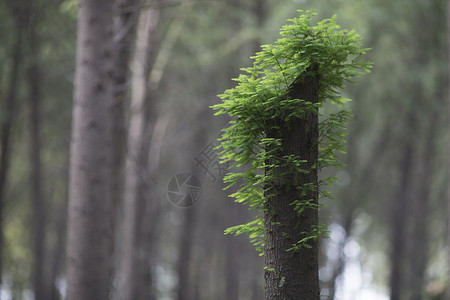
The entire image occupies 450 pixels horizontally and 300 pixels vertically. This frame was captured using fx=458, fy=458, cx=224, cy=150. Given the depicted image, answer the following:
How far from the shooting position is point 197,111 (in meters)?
14.7

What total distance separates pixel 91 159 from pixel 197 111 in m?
10.9

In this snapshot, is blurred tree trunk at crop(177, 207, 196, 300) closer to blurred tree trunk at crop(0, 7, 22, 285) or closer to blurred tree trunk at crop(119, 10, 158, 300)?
blurred tree trunk at crop(0, 7, 22, 285)

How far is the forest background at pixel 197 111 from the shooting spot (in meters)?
9.70

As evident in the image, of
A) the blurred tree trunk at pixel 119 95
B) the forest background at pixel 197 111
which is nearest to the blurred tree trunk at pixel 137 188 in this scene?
the forest background at pixel 197 111

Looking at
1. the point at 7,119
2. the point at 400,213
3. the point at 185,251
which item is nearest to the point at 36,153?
the point at 7,119

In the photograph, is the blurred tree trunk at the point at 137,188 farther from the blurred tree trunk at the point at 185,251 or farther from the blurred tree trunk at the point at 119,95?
the blurred tree trunk at the point at 185,251

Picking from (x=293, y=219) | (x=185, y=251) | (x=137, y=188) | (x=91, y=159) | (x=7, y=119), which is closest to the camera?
(x=293, y=219)

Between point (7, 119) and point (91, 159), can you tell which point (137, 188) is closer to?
point (7, 119)

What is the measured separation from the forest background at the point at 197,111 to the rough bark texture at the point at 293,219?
399 centimetres

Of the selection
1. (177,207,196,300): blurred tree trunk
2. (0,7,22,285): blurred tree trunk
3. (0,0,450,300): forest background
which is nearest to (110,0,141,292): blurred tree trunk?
(0,0,450,300): forest background

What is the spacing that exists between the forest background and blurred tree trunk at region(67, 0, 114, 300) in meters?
2.12

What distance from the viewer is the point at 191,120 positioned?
15.7 m

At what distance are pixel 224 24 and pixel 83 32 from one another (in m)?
10.7

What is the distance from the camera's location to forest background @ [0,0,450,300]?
31.8 ft
